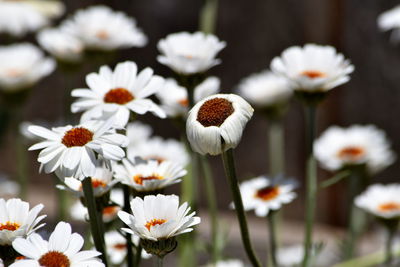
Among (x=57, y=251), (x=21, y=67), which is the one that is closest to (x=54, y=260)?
(x=57, y=251)

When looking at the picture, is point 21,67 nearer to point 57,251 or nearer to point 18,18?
point 18,18

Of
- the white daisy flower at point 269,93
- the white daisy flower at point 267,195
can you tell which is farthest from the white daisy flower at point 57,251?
the white daisy flower at point 269,93

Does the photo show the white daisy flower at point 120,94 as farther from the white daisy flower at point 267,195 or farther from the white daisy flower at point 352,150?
the white daisy flower at point 352,150

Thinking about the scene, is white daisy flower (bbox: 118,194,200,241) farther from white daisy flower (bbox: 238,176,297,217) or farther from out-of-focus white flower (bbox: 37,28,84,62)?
out-of-focus white flower (bbox: 37,28,84,62)

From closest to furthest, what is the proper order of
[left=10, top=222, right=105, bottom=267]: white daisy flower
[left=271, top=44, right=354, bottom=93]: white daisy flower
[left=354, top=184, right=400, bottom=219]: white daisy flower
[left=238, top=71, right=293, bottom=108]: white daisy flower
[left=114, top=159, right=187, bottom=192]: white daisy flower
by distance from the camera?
[left=10, top=222, right=105, bottom=267]: white daisy flower < [left=114, top=159, right=187, bottom=192]: white daisy flower < [left=271, top=44, right=354, bottom=93]: white daisy flower < [left=354, top=184, right=400, bottom=219]: white daisy flower < [left=238, top=71, right=293, bottom=108]: white daisy flower

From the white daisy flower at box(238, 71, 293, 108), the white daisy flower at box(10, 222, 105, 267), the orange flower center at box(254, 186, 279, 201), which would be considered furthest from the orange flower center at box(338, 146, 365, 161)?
the white daisy flower at box(10, 222, 105, 267)

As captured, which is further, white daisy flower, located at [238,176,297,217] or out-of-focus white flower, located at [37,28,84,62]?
out-of-focus white flower, located at [37,28,84,62]

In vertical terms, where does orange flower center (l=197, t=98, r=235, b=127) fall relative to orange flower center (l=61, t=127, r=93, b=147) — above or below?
above

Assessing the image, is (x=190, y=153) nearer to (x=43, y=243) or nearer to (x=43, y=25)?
(x=43, y=243)
